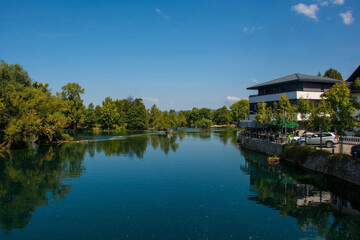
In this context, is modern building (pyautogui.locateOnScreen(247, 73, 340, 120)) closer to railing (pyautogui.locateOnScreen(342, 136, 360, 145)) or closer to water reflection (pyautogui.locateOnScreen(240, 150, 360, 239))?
railing (pyautogui.locateOnScreen(342, 136, 360, 145))

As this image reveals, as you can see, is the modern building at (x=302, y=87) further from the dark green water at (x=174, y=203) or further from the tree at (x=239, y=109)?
the tree at (x=239, y=109)

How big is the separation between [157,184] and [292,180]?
1365 centimetres

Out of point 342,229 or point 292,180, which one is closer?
point 342,229

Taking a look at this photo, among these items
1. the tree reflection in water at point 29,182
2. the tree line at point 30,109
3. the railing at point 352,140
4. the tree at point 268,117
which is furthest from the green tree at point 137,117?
the railing at point 352,140

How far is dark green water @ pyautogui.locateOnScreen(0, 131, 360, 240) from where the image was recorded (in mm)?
15445

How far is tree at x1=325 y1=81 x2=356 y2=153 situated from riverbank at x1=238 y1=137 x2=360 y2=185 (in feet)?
10.2

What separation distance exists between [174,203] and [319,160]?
18.3m

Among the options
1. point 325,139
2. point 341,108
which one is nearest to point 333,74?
point 325,139

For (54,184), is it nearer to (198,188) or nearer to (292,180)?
(198,188)

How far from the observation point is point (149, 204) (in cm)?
2006

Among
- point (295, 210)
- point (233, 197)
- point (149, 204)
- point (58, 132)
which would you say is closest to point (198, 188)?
point (233, 197)

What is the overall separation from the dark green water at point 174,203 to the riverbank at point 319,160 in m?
1.12


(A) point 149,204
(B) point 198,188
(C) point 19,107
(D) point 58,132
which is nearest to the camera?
(A) point 149,204

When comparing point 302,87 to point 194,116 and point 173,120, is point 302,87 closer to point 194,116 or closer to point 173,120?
point 173,120
